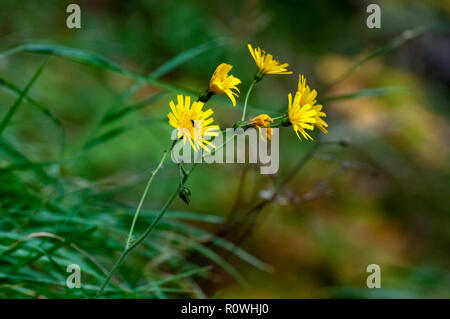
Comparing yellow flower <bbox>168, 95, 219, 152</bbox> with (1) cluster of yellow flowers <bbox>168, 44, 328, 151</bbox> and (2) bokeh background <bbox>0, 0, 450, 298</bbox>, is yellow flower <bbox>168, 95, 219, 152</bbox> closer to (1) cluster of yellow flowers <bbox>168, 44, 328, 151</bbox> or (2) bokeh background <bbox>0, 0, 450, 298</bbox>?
(1) cluster of yellow flowers <bbox>168, 44, 328, 151</bbox>

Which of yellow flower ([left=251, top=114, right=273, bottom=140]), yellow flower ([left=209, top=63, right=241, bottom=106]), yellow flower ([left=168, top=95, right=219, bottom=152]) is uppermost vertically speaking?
yellow flower ([left=209, top=63, right=241, bottom=106])

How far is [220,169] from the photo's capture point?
186 centimetres

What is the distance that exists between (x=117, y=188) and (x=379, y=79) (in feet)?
6.80

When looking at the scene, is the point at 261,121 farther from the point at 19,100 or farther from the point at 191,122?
the point at 19,100

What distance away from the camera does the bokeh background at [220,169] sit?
806mm

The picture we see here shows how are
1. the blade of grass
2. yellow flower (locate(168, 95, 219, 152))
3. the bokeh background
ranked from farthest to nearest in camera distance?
1. the bokeh background
2. the blade of grass
3. yellow flower (locate(168, 95, 219, 152))

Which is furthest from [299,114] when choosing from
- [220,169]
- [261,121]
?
[220,169]

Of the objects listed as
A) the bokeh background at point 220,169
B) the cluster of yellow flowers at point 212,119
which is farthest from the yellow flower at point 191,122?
the bokeh background at point 220,169

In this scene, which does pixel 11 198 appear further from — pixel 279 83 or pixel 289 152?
pixel 279 83

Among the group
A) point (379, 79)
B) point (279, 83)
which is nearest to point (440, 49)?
point (379, 79)

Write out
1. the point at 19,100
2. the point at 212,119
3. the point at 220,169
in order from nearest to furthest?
the point at 212,119
the point at 19,100
the point at 220,169

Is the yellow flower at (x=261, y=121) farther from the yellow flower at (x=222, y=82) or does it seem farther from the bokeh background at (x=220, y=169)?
the bokeh background at (x=220, y=169)

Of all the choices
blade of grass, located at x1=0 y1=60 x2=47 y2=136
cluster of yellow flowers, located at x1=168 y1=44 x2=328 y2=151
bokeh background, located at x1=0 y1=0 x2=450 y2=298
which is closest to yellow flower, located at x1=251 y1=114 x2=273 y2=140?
cluster of yellow flowers, located at x1=168 y1=44 x2=328 y2=151

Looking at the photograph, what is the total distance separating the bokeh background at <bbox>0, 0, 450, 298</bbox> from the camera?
2.64 ft
